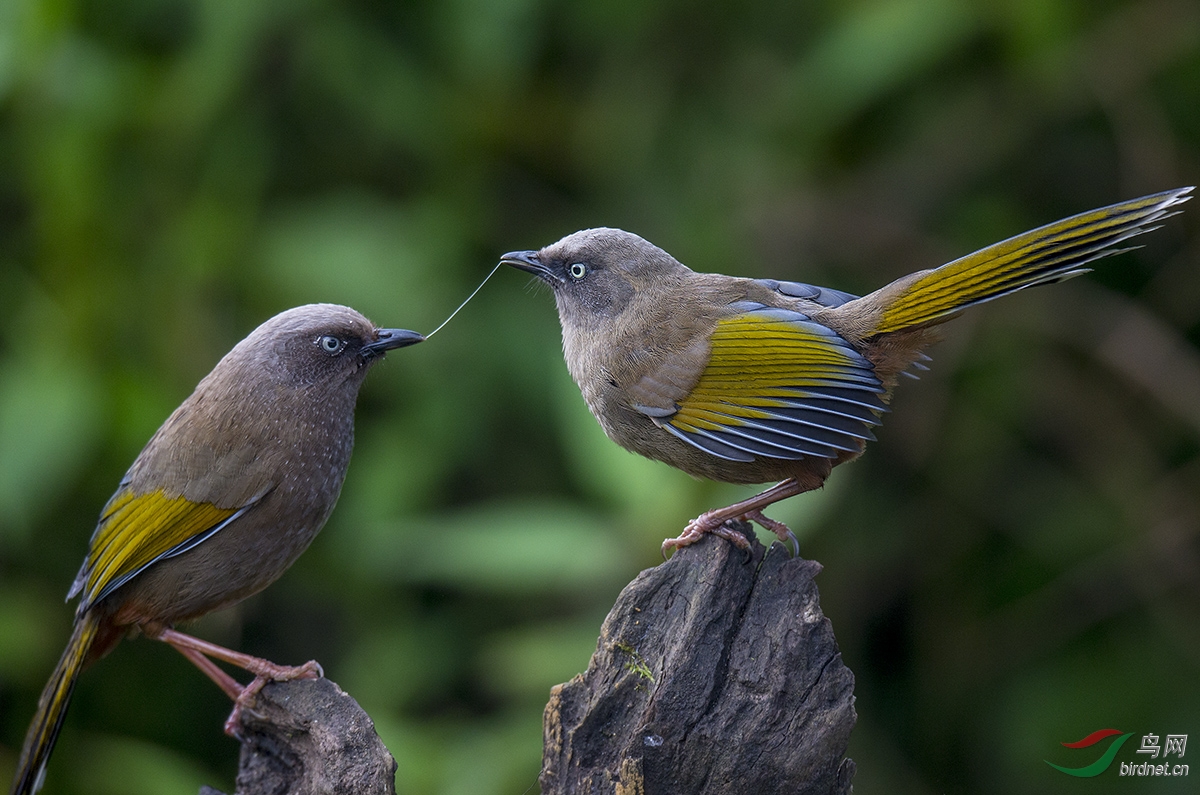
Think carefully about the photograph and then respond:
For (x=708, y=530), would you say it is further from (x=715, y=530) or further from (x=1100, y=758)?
(x=1100, y=758)

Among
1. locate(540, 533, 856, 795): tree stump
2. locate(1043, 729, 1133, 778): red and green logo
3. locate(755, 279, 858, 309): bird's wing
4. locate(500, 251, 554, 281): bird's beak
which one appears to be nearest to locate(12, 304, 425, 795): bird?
locate(500, 251, 554, 281): bird's beak

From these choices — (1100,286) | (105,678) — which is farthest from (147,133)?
(1100,286)

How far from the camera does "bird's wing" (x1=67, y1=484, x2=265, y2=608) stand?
3.61 m

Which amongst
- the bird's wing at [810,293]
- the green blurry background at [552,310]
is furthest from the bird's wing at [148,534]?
the green blurry background at [552,310]

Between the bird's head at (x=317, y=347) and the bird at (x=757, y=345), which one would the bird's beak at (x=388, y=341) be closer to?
the bird's head at (x=317, y=347)

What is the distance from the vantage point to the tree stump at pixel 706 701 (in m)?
3.12

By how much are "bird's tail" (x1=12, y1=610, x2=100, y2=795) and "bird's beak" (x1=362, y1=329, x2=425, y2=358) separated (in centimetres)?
120

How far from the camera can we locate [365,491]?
6113 millimetres

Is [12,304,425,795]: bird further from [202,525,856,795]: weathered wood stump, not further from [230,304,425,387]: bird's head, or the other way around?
[202,525,856,795]: weathered wood stump

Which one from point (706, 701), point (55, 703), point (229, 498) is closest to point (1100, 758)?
point (706, 701)

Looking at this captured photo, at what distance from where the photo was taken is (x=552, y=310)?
6.50 meters

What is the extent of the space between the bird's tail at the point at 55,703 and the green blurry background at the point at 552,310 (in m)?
1.92

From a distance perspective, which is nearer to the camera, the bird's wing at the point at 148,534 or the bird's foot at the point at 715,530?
the bird's foot at the point at 715,530

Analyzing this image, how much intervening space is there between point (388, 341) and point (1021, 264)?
1936mm
